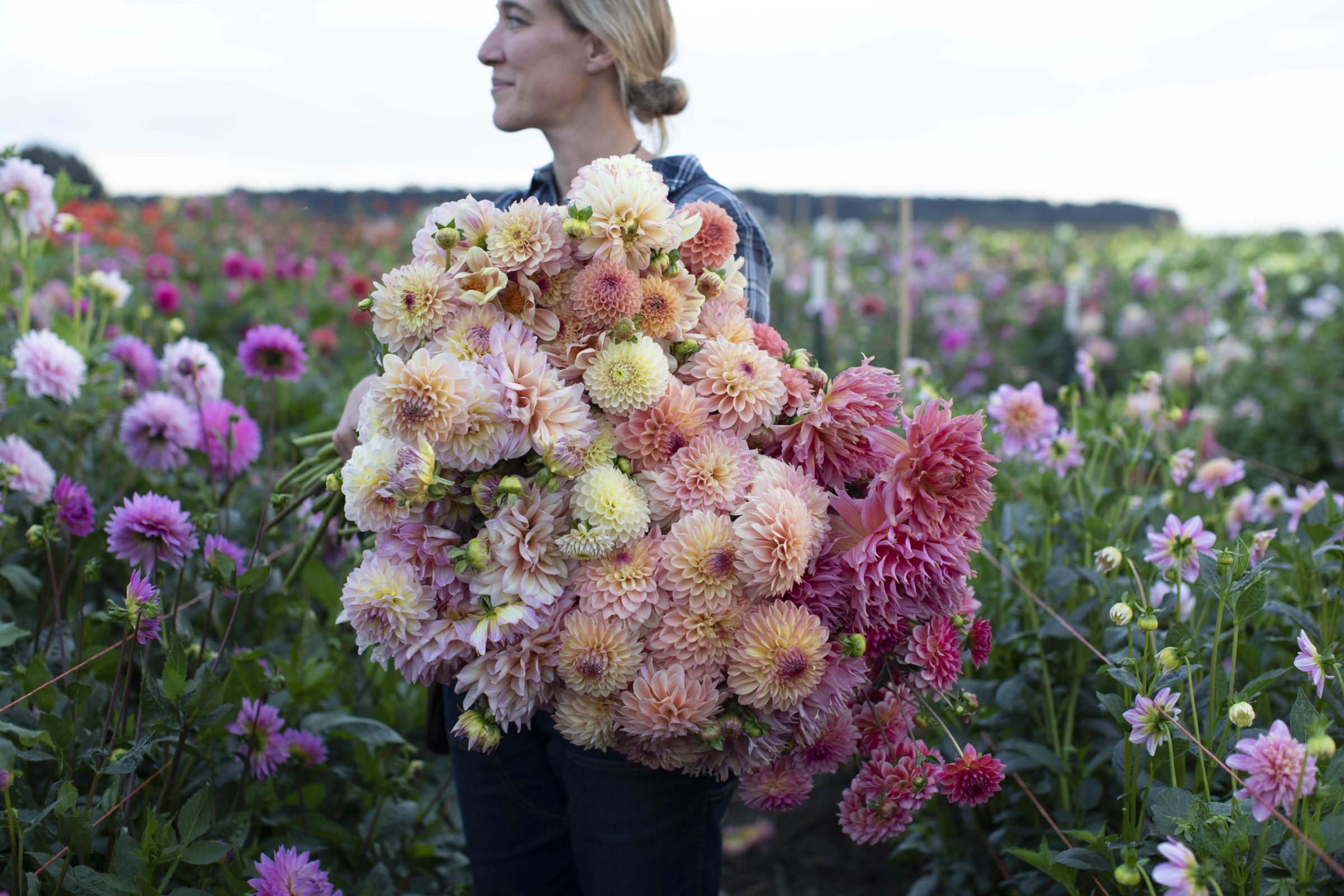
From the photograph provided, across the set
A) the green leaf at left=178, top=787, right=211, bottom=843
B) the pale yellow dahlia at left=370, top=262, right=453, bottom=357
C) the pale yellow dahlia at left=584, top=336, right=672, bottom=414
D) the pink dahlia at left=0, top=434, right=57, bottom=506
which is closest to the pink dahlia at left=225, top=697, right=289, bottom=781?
the green leaf at left=178, top=787, right=211, bottom=843

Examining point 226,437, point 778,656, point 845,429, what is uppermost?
point 845,429

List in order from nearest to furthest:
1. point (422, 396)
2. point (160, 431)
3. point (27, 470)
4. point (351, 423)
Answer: point (422, 396)
point (351, 423)
point (27, 470)
point (160, 431)

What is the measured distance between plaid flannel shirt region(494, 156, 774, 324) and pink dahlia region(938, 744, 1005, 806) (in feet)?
2.01

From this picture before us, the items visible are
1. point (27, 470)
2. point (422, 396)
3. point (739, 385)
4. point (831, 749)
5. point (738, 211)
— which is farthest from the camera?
point (27, 470)

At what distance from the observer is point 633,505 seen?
933mm

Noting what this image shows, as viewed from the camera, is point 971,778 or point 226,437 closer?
point 971,778

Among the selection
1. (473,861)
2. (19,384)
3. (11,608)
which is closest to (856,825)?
(473,861)

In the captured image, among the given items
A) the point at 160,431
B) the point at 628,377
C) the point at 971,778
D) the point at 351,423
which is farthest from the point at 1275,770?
the point at 160,431

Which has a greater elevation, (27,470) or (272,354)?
(272,354)

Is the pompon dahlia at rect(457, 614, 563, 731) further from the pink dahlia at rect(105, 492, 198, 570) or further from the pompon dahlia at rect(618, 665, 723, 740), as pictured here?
the pink dahlia at rect(105, 492, 198, 570)

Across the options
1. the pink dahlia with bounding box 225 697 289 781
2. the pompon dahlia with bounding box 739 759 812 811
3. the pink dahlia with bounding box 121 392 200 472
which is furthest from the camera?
the pink dahlia with bounding box 121 392 200 472

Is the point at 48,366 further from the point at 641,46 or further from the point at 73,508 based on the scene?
the point at 641,46

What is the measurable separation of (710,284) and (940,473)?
1.09ft

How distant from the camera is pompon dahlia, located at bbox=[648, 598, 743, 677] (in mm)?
944
